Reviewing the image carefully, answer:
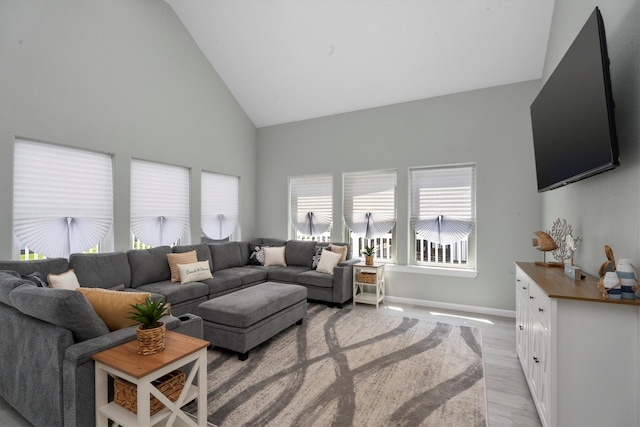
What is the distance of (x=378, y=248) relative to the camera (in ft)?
16.9

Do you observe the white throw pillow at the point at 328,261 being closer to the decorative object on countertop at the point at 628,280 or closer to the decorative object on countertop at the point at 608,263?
the decorative object on countertop at the point at 608,263

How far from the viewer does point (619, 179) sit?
190cm

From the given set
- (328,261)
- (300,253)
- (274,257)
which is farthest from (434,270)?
(274,257)

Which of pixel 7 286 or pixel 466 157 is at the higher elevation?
pixel 466 157

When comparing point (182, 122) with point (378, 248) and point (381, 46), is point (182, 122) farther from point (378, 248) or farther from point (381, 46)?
point (378, 248)

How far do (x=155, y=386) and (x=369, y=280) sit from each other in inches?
133

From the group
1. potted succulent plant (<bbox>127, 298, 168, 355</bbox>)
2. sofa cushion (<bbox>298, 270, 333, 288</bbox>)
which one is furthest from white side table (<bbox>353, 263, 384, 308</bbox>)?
potted succulent plant (<bbox>127, 298, 168, 355</bbox>)

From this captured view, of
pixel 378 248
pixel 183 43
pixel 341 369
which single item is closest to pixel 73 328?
pixel 341 369

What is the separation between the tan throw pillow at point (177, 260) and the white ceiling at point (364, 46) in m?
3.13

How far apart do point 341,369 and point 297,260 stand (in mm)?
2701

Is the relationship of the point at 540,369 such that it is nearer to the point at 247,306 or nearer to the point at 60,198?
the point at 247,306

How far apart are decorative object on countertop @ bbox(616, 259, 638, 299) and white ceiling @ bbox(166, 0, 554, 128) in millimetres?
3228

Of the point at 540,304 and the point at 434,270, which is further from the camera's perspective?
the point at 434,270

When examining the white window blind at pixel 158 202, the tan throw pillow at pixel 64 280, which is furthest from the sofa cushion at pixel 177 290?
the white window blind at pixel 158 202
